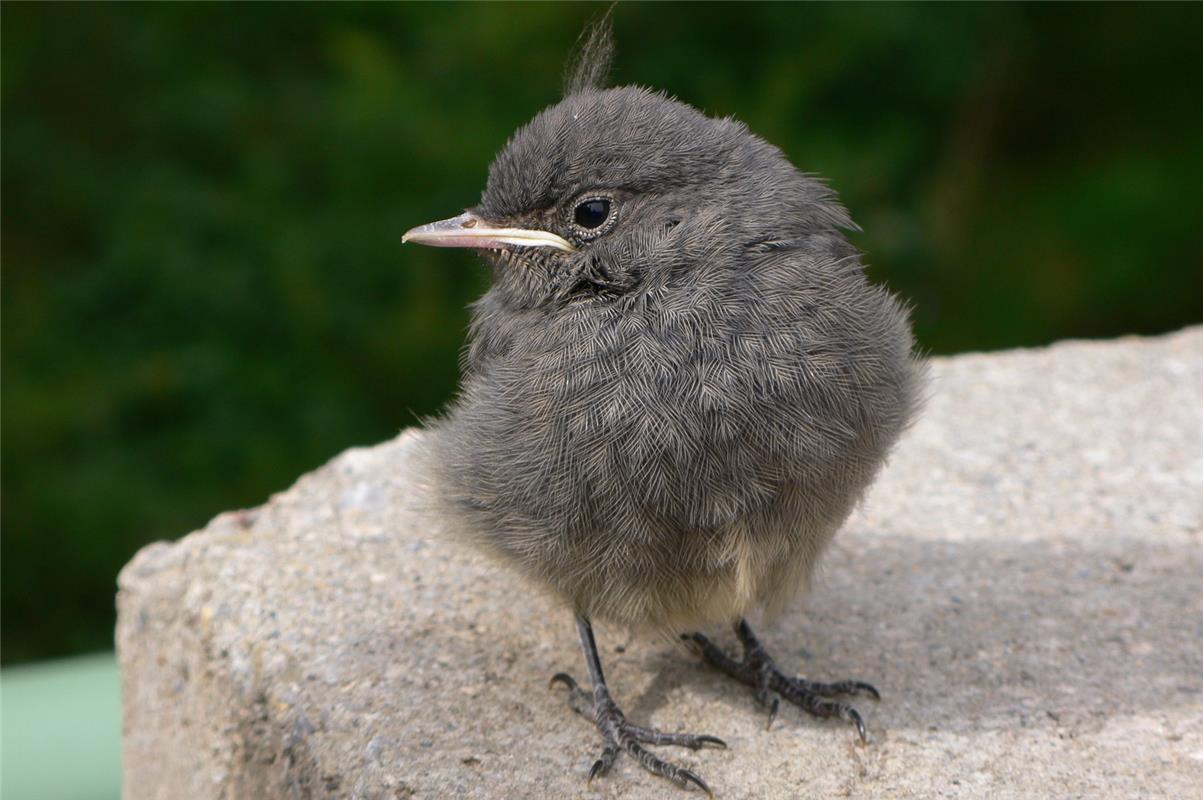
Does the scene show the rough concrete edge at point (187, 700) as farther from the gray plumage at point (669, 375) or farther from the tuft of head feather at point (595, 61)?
the tuft of head feather at point (595, 61)

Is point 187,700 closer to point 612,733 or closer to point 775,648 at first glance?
point 612,733

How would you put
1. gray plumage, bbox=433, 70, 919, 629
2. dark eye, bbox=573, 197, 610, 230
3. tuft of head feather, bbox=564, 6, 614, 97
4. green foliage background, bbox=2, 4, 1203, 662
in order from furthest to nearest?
green foliage background, bbox=2, 4, 1203, 662, tuft of head feather, bbox=564, 6, 614, 97, dark eye, bbox=573, 197, 610, 230, gray plumage, bbox=433, 70, 919, 629

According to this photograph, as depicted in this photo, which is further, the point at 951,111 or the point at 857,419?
the point at 951,111

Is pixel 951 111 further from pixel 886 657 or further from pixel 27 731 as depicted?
pixel 27 731

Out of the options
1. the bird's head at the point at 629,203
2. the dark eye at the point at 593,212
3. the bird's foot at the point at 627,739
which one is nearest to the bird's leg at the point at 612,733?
the bird's foot at the point at 627,739

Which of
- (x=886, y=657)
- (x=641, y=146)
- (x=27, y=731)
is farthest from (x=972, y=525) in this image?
(x=27, y=731)

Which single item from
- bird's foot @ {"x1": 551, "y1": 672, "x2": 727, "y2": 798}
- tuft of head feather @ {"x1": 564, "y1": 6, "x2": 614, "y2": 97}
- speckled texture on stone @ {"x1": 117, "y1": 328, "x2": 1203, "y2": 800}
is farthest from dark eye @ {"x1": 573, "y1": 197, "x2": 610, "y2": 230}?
bird's foot @ {"x1": 551, "y1": 672, "x2": 727, "y2": 798}

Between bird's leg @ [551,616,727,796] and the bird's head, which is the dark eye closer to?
the bird's head
